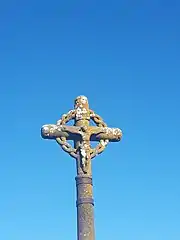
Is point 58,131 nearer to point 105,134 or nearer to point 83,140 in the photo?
point 83,140

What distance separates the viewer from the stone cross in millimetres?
8312

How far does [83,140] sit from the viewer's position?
29.5ft

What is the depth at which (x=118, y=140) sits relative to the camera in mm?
9477

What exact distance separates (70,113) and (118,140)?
3.65 ft

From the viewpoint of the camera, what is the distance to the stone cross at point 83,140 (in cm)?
831

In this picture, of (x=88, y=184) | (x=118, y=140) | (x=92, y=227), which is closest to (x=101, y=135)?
(x=118, y=140)

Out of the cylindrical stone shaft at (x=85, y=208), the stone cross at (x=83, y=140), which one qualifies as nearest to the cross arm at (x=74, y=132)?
the stone cross at (x=83, y=140)

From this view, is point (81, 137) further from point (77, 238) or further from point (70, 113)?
point (77, 238)

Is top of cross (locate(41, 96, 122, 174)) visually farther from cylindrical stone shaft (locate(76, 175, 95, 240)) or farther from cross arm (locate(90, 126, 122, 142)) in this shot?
cylindrical stone shaft (locate(76, 175, 95, 240))

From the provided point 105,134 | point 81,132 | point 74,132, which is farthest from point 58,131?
point 105,134

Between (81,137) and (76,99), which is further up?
(76,99)

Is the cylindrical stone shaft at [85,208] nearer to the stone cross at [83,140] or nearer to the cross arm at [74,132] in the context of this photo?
the stone cross at [83,140]

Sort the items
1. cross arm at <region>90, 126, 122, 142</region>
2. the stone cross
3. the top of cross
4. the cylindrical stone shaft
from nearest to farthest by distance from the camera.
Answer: the cylindrical stone shaft
the stone cross
the top of cross
cross arm at <region>90, 126, 122, 142</region>

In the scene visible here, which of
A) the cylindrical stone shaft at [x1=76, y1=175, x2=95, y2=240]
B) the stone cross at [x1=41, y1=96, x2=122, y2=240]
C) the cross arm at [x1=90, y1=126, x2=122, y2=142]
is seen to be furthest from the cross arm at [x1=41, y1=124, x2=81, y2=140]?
the cylindrical stone shaft at [x1=76, y1=175, x2=95, y2=240]
